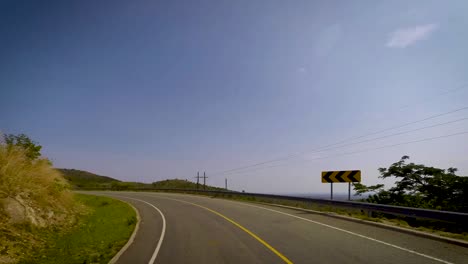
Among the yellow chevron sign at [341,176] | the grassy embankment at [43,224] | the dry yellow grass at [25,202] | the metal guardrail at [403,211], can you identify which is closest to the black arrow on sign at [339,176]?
the yellow chevron sign at [341,176]

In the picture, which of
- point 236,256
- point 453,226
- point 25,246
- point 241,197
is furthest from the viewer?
point 241,197

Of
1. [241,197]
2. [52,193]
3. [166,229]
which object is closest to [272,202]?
[241,197]

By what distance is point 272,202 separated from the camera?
32312mm

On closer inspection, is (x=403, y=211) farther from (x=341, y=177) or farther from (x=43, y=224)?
(x=43, y=224)

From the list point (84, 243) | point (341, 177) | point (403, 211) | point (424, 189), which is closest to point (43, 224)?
point (84, 243)

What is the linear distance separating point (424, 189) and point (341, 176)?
455 inches

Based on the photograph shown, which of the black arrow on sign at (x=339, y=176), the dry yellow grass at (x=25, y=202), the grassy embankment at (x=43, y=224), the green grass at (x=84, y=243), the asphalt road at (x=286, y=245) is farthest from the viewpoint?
the black arrow on sign at (x=339, y=176)

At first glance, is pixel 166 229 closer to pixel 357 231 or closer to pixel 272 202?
pixel 357 231

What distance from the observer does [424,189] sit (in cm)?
3105

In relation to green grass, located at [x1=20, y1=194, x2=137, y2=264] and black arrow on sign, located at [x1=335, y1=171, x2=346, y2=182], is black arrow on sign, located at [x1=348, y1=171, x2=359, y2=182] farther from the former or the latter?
green grass, located at [x1=20, y1=194, x2=137, y2=264]

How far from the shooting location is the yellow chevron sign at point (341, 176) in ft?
77.2

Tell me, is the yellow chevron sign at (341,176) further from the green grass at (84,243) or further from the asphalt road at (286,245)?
the green grass at (84,243)

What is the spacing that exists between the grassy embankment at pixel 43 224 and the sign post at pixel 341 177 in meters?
14.1

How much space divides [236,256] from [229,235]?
3.84 meters
